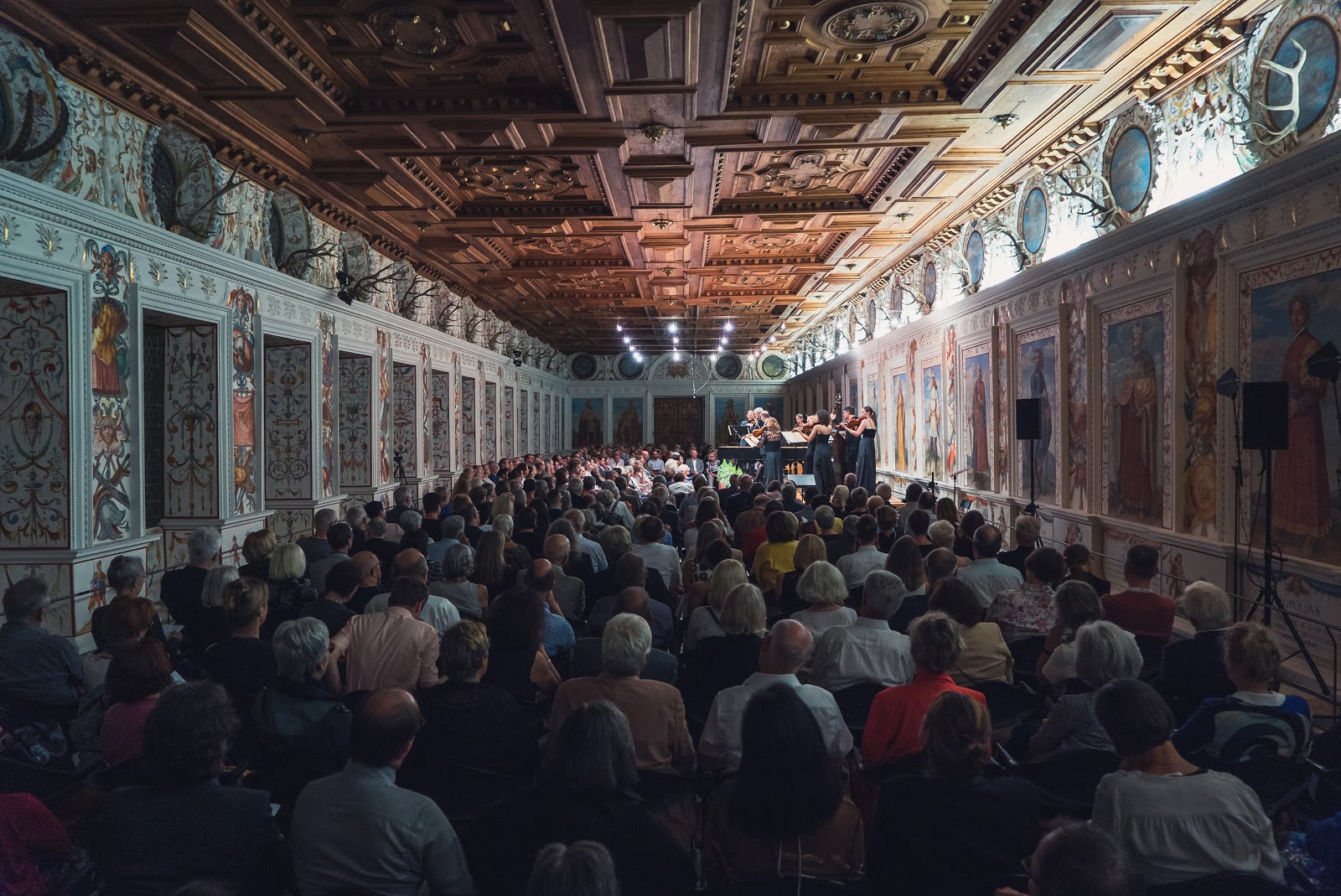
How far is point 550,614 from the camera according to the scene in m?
4.96

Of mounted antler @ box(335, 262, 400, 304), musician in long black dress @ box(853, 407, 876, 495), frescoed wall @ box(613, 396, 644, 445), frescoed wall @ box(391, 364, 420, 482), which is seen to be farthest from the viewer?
frescoed wall @ box(613, 396, 644, 445)

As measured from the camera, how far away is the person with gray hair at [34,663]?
400cm

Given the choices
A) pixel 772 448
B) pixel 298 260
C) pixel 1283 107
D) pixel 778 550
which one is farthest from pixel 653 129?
pixel 772 448

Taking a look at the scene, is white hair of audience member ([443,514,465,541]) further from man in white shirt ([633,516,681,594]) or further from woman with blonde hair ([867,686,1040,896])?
woman with blonde hair ([867,686,1040,896])

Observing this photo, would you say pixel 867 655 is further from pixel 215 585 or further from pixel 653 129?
pixel 653 129

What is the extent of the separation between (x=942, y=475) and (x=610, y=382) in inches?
897

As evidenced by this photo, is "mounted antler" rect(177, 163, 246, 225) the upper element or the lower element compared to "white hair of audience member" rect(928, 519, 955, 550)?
upper

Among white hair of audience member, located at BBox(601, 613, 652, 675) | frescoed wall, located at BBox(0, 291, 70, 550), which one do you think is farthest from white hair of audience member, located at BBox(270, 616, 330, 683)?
frescoed wall, located at BBox(0, 291, 70, 550)

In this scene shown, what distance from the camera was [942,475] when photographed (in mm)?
14992

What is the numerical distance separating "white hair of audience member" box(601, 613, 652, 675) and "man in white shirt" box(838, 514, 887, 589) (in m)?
3.14

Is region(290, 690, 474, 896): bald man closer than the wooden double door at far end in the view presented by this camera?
Yes

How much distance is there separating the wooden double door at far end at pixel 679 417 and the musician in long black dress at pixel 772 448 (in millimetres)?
18291

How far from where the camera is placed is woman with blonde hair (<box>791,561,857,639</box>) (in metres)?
4.42

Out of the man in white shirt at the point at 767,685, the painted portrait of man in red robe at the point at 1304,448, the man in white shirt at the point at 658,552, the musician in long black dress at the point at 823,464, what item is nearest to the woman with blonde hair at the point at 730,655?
the man in white shirt at the point at 767,685
